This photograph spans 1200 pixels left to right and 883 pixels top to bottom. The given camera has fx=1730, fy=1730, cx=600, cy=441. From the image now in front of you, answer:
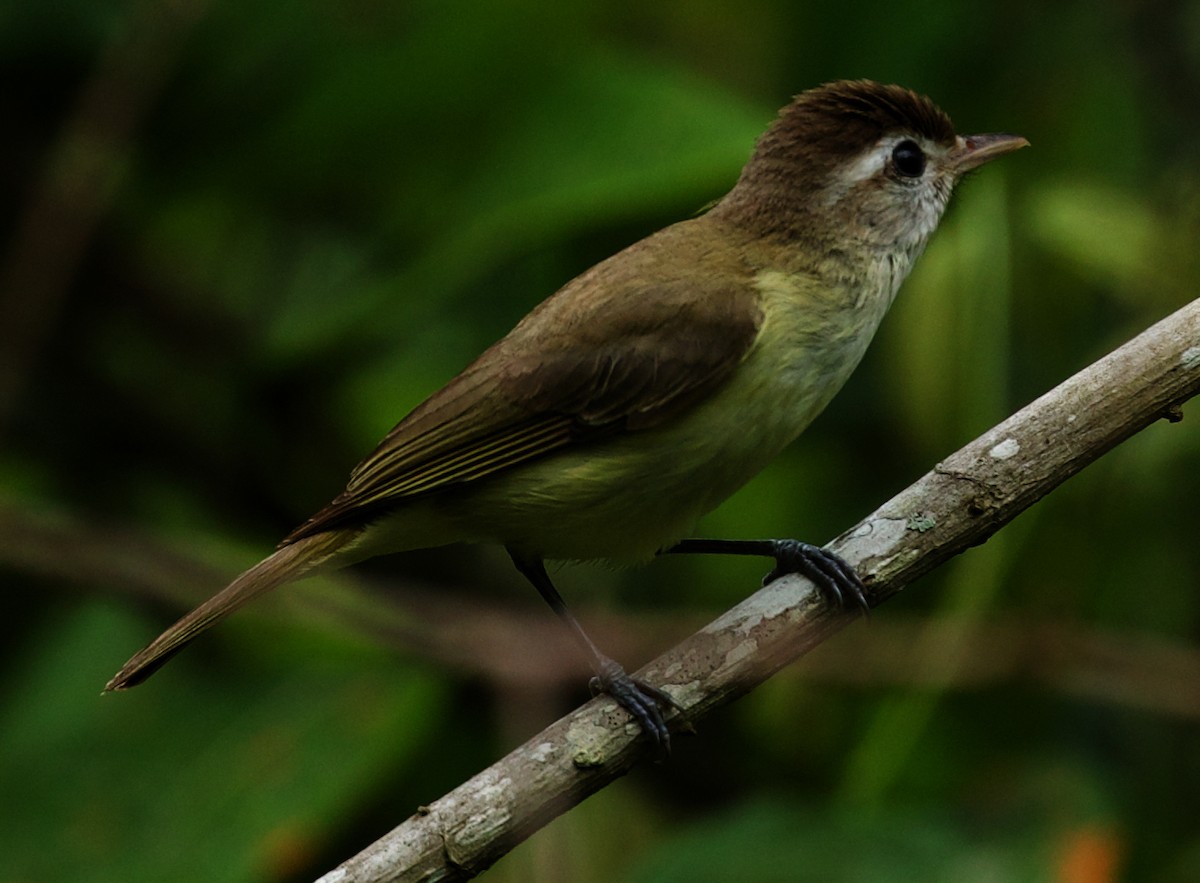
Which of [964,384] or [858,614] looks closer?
[858,614]

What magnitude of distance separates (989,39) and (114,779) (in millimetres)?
3380

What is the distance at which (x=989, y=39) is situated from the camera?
5.39 m

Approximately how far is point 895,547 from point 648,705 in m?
0.55

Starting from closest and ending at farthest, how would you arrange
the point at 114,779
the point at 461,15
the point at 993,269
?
the point at 993,269
the point at 114,779
the point at 461,15

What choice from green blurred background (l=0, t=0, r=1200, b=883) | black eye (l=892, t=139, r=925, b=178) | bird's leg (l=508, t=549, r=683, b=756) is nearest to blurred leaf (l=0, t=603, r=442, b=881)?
green blurred background (l=0, t=0, r=1200, b=883)

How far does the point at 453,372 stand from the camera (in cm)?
522

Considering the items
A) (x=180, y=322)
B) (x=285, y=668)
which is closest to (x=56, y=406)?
(x=180, y=322)

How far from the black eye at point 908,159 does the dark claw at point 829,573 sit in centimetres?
104

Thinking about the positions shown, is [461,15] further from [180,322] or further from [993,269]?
[993,269]

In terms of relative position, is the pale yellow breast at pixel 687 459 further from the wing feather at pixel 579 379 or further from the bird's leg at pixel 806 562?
the bird's leg at pixel 806 562

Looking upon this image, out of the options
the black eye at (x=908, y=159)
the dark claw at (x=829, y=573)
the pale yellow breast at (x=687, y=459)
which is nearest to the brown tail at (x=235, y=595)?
the pale yellow breast at (x=687, y=459)

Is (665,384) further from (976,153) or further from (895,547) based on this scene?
(976,153)

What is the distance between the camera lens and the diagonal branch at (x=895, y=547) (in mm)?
3047

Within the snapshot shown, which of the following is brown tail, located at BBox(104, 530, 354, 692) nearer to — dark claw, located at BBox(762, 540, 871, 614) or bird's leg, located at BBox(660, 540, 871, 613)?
bird's leg, located at BBox(660, 540, 871, 613)
